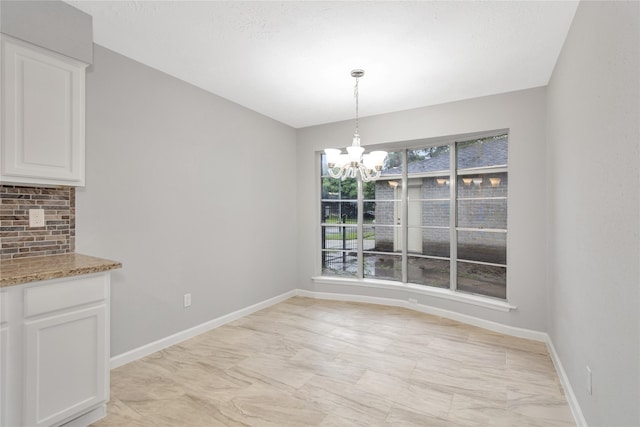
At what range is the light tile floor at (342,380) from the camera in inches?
82.9

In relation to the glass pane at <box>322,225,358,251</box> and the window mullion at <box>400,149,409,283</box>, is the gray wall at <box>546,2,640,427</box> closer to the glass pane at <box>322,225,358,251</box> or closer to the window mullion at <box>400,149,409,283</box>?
the window mullion at <box>400,149,409,283</box>

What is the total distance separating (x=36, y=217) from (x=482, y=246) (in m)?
4.28

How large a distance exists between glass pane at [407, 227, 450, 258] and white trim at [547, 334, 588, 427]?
4.96 feet

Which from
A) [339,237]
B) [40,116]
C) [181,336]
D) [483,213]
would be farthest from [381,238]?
[40,116]

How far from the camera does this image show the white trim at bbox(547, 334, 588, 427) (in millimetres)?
1980

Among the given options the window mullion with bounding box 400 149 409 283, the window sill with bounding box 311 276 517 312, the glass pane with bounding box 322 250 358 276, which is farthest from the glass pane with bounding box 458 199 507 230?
the glass pane with bounding box 322 250 358 276

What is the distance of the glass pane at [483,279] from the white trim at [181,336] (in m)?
2.56

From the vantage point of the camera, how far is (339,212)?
198 inches

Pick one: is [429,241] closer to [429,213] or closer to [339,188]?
[429,213]

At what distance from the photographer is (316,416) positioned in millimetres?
2107

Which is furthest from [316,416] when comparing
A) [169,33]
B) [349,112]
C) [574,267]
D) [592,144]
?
[349,112]

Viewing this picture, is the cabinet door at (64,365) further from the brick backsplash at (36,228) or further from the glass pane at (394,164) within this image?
the glass pane at (394,164)

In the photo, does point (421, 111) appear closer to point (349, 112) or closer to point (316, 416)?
point (349, 112)

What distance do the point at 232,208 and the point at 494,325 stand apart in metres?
3.30
